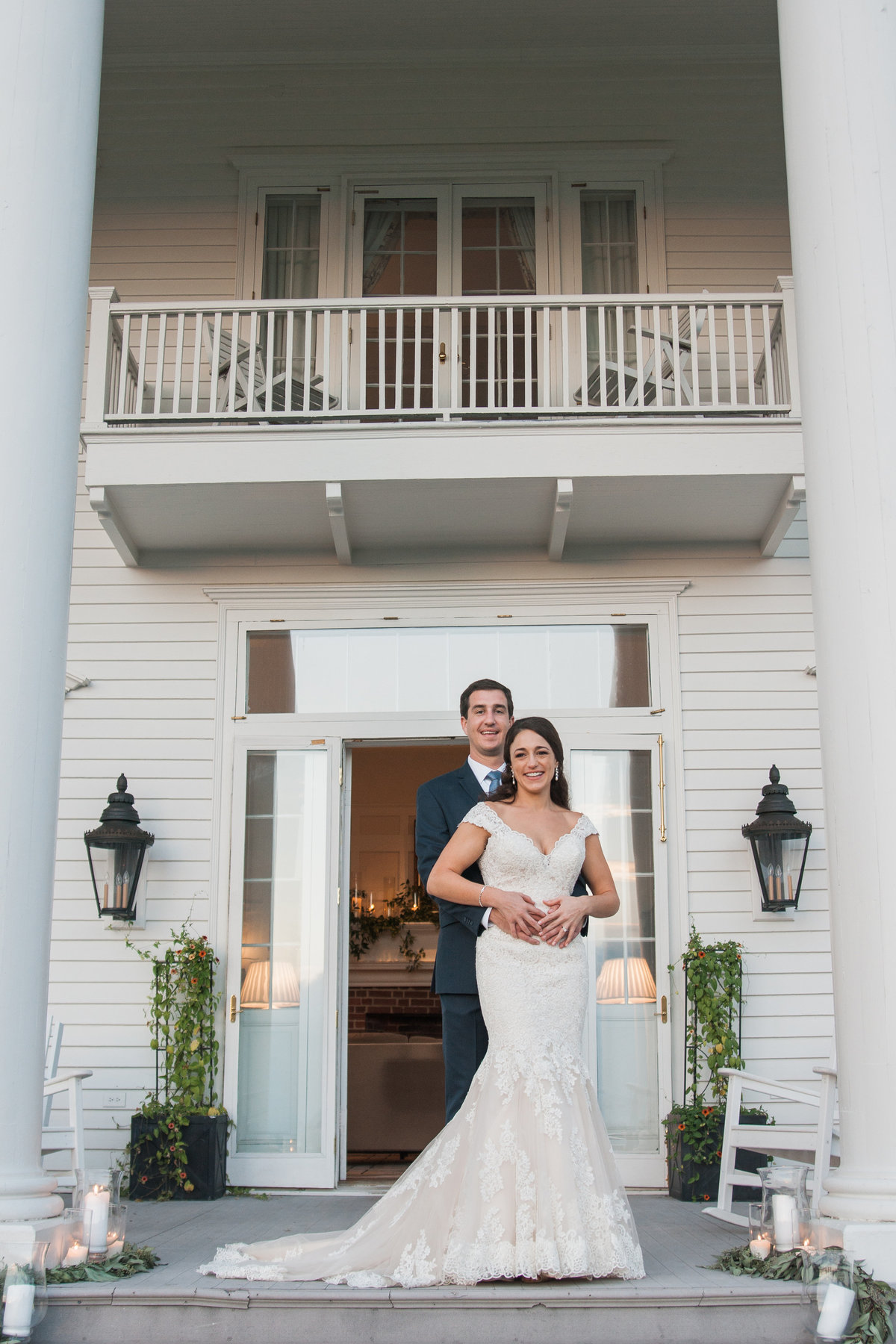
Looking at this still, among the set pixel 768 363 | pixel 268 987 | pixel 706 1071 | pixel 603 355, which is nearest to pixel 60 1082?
pixel 268 987

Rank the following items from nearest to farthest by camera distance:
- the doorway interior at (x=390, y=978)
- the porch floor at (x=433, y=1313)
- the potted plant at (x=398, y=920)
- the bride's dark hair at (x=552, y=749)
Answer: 1. the porch floor at (x=433, y=1313)
2. the bride's dark hair at (x=552, y=749)
3. the doorway interior at (x=390, y=978)
4. the potted plant at (x=398, y=920)

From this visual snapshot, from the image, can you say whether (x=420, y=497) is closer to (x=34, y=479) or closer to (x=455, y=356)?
(x=455, y=356)

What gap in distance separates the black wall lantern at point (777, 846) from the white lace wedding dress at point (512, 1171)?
2.47m

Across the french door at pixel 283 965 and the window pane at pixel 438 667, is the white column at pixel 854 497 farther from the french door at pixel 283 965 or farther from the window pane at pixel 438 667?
the french door at pixel 283 965

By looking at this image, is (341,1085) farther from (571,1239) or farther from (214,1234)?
(571,1239)

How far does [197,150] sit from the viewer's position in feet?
23.6

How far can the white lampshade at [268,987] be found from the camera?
240 inches

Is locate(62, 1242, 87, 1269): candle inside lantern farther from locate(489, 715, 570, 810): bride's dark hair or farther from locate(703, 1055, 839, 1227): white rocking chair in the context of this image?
locate(703, 1055, 839, 1227): white rocking chair

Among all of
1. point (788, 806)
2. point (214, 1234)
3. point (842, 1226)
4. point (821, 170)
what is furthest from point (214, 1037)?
point (821, 170)

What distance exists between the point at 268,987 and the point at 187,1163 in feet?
2.94

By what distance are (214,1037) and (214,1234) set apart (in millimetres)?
1538

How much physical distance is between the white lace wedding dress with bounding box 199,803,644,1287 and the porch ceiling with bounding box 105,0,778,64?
205 inches

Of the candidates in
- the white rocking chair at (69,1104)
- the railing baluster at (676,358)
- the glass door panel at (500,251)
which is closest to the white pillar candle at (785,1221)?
the white rocking chair at (69,1104)

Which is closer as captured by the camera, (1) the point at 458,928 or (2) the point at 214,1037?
(1) the point at 458,928
